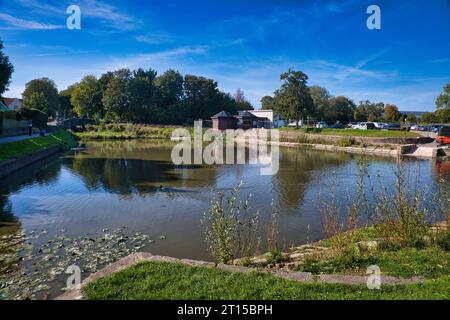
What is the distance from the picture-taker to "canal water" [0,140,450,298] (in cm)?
923

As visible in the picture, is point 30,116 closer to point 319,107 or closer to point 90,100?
point 90,100

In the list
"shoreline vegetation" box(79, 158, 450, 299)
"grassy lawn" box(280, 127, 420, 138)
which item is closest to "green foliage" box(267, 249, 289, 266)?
"shoreline vegetation" box(79, 158, 450, 299)

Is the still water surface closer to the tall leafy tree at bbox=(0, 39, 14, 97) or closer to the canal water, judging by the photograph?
the canal water

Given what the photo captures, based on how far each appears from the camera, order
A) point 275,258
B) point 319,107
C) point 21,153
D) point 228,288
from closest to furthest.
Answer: point 228,288, point 275,258, point 21,153, point 319,107

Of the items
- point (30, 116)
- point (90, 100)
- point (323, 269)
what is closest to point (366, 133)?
point (323, 269)

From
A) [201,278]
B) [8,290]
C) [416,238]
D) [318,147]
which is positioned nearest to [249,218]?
[416,238]

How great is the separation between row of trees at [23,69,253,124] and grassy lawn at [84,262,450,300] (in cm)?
6057

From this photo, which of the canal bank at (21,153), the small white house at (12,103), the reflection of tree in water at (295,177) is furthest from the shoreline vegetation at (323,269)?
the small white house at (12,103)

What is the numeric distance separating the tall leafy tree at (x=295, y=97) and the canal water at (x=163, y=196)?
2393cm

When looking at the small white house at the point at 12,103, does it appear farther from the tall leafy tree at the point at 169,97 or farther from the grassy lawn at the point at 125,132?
the tall leafy tree at the point at 169,97

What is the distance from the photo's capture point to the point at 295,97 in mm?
45812

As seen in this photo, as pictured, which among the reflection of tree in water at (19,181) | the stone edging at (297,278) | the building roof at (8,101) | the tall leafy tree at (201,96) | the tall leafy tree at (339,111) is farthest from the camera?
the building roof at (8,101)

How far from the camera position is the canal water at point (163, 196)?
9.23 m

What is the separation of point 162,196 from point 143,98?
54509 millimetres
